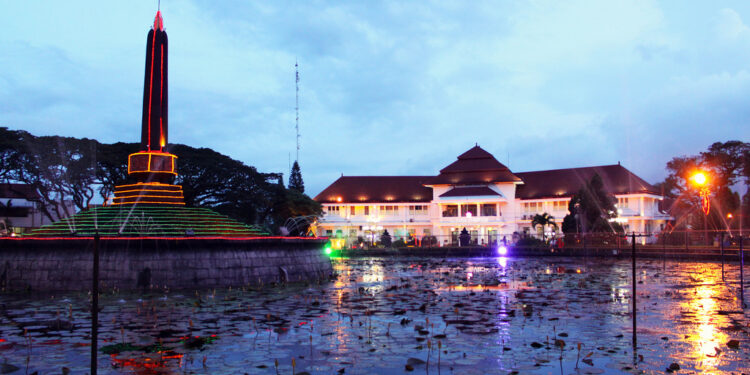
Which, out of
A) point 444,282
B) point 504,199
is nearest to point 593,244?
point 504,199

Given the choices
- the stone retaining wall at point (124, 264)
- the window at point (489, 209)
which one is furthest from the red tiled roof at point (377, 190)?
the stone retaining wall at point (124, 264)

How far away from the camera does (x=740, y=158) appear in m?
59.8

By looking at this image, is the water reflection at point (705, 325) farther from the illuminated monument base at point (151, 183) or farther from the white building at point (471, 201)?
the white building at point (471, 201)

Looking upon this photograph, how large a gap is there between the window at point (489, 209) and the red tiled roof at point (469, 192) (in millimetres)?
1906

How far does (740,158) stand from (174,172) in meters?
54.8

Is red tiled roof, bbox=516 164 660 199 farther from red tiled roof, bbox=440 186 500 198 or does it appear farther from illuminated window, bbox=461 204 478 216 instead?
illuminated window, bbox=461 204 478 216

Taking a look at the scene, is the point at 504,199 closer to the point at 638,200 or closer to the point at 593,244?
the point at 638,200

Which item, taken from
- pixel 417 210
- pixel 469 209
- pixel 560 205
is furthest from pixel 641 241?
pixel 417 210

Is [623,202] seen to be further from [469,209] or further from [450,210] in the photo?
[450,210]

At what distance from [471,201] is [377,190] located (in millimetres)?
12578

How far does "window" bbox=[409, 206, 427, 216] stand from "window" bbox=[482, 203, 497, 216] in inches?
297

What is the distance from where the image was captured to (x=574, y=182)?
67.2 meters

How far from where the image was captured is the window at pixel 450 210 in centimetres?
6862

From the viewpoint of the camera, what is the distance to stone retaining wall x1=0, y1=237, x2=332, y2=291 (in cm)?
1900
